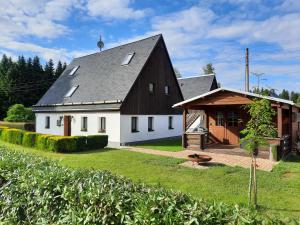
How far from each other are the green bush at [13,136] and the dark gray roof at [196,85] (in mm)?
19767

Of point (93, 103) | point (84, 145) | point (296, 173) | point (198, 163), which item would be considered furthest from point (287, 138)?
point (93, 103)

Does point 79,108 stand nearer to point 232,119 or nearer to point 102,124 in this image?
point 102,124

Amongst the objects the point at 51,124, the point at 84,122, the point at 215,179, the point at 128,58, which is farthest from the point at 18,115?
the point at 215,179

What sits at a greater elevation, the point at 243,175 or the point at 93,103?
the point at 93,103

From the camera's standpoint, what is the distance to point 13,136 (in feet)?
65.7

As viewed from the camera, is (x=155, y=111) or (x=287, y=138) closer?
(x=287, y=138)

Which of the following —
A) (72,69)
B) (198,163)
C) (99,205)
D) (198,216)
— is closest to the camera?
(198,216)

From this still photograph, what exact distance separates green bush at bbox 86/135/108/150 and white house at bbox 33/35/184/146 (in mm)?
1658

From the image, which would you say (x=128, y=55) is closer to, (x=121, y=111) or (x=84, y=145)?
(x=121, y=111)

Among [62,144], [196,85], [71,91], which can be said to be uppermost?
[196,85]

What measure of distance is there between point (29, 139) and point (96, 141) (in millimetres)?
4889

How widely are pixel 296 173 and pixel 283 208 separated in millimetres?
4674

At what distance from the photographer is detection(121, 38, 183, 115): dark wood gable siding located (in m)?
20.2

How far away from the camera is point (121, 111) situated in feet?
62.2
